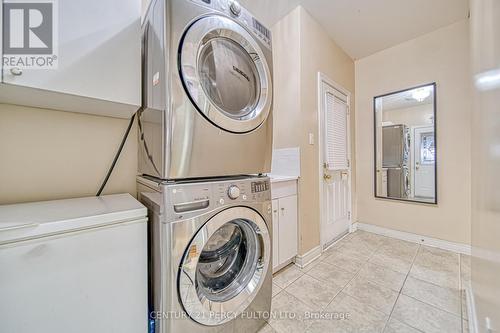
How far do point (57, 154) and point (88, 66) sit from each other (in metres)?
0.53

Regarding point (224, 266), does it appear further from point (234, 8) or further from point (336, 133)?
point (336, 133)

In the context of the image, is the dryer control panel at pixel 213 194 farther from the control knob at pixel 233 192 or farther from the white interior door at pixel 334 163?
the white interior door at pixel 334 163

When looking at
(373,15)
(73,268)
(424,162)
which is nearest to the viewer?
(73,268)

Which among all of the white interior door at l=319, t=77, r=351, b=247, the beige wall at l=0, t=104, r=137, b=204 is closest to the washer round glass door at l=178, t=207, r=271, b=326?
the beige wall at l=0, t=104, r=137, b=204

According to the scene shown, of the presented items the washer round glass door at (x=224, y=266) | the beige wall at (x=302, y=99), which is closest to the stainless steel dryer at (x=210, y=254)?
the washer round glass door at (x=224, y=266)

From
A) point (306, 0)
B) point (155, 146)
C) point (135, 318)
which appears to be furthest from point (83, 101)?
point (306, 0)

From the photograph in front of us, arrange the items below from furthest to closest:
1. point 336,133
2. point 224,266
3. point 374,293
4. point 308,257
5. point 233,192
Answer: point 336,133, point 308,257, point 374,293, point 224,266, point 233,192

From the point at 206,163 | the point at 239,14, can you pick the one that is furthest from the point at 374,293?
the point at 239,14

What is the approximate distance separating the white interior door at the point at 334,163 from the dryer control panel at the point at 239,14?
1.27m

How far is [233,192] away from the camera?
94 cm

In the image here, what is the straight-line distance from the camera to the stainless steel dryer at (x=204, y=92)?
2.55 feet

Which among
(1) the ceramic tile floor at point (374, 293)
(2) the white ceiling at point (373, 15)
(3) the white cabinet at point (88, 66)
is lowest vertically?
(1) the ceramic tile floor at point (374, 293)

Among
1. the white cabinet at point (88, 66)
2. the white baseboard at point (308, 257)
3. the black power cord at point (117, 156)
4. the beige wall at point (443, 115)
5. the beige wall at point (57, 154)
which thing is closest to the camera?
the white cabinet at point (88, 66)

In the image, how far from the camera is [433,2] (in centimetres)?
186
